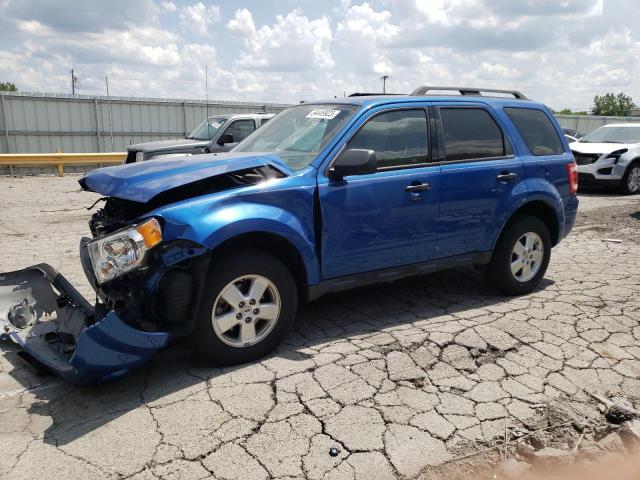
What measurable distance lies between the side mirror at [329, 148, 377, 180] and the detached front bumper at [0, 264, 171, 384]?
5.59ft

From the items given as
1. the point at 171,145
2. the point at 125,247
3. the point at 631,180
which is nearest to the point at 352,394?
the point at 125,247

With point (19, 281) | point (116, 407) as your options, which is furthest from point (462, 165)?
point (19, 281)

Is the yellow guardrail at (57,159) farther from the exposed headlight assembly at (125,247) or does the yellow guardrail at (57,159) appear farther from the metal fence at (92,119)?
the exposed headlight assembly at (125,247)

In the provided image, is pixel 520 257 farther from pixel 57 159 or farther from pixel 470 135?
pixel 57 159

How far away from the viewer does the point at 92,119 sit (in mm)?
21156

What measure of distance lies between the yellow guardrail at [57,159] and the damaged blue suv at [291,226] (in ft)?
46.1

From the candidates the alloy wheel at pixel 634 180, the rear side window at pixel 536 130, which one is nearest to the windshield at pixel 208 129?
the rear side window at pixel 536 130

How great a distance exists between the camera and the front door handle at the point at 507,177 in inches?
199

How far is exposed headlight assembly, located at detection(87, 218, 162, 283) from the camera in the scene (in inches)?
134

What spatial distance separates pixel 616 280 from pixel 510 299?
1.56 m

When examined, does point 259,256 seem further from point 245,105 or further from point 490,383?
point 245,105

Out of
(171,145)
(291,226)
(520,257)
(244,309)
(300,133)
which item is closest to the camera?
→ (244,309)

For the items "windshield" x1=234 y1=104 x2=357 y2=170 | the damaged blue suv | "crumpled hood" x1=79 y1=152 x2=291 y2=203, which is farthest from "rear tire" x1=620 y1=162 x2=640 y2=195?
"crumpled hood" x1=79 y1=152 x2=291 y2=203

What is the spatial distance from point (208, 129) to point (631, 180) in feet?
33.8
